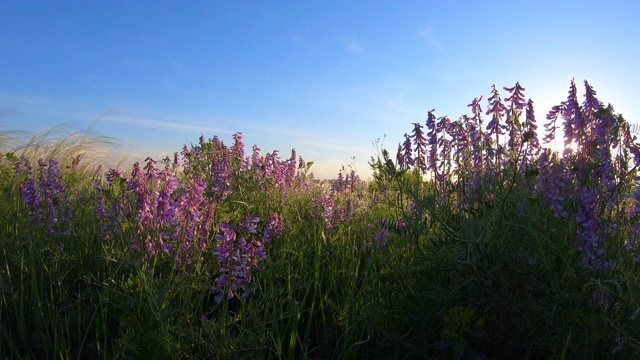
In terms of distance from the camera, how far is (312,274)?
2730 mm

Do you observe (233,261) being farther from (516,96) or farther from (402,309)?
(516,96)

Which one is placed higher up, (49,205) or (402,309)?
(49,205)

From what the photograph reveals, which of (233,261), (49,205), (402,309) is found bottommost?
(402,309)

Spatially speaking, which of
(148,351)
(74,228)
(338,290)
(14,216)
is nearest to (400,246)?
(338,290)

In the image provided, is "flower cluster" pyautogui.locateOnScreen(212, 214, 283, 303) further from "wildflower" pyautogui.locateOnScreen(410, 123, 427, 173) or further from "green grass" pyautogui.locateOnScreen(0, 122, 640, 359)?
"wildflower" pyautogui.locateOnScreen(410, 123, 427, 173)

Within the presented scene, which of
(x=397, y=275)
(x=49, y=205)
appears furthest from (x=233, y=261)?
(x=49, y=205)

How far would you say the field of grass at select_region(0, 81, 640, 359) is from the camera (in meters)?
1.86

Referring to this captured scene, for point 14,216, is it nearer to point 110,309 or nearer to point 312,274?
point 110,309

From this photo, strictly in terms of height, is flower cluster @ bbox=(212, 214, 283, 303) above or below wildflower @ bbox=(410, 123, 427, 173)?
below

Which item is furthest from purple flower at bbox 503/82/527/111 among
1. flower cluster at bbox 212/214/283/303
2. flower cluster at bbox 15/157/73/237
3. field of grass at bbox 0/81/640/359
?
flower cluster at bbox 15/157/73/237

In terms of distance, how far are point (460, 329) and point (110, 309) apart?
66.8 inches

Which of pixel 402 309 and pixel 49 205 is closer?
pixel 402 309

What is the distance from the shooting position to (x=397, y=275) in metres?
2.29

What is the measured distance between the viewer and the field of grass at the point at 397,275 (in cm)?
186
